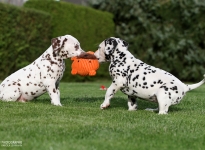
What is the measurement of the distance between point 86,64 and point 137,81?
1363 millimetres

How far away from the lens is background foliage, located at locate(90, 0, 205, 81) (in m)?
21.6

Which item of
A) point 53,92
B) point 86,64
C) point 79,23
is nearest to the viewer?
point 53,92

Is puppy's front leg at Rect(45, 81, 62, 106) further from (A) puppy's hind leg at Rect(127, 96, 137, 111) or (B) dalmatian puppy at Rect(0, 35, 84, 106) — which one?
(A) puppy's hind leg at Rect(127, 96, 137, 111)

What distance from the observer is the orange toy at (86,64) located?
791cm

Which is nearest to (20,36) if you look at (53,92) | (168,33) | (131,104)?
(168,33)

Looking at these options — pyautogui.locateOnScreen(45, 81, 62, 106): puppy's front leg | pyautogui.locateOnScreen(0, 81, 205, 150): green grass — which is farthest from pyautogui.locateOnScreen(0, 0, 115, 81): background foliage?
pyautogui.locateOnScreen(0, 81, 205, 150): green grass

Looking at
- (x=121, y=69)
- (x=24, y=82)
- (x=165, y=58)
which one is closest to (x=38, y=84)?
(x=24, y=82)

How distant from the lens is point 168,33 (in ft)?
70.6

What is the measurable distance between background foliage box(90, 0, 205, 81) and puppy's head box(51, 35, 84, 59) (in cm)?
1413

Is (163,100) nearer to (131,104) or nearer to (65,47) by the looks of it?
(131,104)

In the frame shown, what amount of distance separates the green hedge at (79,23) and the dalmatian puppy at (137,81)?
11.3 metres

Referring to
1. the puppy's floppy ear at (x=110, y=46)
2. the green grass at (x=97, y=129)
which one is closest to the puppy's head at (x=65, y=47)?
the puppy's floppy ear at (x=110, y=46)

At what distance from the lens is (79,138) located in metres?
4.76

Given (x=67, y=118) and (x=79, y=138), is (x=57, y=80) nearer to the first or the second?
(x=67, y=118)
